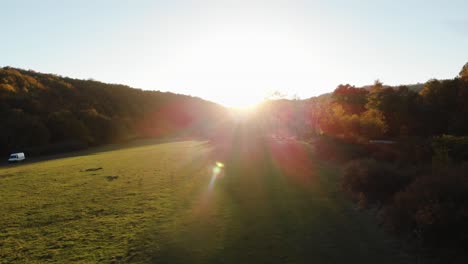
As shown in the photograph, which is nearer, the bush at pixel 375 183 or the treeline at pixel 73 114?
the bush at pixel 375 183

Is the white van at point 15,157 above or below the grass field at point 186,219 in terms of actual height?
above

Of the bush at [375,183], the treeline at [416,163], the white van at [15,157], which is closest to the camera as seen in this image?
the treeline at [416,163]

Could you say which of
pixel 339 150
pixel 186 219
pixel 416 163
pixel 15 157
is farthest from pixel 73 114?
pixel 416 163

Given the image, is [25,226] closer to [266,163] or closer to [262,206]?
[262,206]

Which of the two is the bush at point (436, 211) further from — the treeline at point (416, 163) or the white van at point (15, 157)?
the white van at point (15, 157)

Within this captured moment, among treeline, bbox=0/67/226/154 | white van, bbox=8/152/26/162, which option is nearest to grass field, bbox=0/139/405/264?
white van, bbox=8/152/26/162

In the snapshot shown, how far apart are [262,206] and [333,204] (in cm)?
395

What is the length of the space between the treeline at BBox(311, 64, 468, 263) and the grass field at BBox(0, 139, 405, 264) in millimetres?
1283

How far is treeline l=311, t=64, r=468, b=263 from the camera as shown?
523 inches

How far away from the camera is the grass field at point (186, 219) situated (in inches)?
539

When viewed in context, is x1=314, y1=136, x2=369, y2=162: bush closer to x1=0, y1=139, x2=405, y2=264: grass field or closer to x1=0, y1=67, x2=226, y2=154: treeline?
x1=0, y1=139, x2=405, y2=264: grass field

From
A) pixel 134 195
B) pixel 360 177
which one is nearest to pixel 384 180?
pixel 360 177

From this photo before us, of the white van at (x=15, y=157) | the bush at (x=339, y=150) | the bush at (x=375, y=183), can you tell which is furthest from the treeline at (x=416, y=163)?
the white van at (x=15, y=157)

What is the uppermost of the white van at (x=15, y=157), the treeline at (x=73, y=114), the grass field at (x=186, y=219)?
the treeline at (x=73, y=114)
